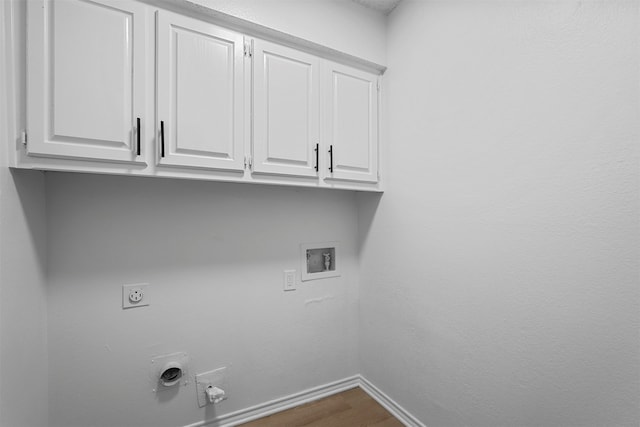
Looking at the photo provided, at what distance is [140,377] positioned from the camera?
55.9 inches

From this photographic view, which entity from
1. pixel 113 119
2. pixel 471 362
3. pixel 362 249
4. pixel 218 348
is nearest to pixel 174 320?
pixel 218 348

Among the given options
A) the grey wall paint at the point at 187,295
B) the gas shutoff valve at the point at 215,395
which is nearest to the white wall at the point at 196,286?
the grey wall paint at the point at 187,295

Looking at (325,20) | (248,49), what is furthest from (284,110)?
(325,20)

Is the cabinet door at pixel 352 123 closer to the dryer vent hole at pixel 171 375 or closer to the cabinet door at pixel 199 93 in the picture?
the cabinet door at pixel 199 93

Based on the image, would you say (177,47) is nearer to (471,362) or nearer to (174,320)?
(174,320)

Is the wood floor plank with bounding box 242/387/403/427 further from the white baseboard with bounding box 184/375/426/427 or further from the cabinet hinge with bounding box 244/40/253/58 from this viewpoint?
the cabinet hinge with bounding box 244/40/253/58

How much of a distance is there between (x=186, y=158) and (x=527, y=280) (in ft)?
4.96

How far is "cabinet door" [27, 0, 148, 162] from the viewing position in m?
0.99

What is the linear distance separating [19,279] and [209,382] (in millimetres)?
1031

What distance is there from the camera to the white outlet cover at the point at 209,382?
5.09ft

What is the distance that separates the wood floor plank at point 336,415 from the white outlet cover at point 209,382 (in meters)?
0.28

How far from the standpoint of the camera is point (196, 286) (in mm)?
1553

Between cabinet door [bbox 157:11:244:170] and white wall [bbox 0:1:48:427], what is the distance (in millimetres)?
449

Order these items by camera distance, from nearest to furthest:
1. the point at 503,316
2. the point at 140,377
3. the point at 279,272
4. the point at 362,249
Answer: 1. the point at 503,316
2. the point at 140,377
3. the point at 279,272
4. the point at 362,249
